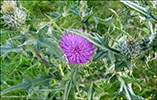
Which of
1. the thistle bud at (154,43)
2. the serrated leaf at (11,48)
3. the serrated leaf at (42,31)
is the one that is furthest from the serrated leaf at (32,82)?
the thistle bud at (154,43)

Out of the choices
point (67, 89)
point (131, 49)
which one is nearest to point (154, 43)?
point (131, 49)

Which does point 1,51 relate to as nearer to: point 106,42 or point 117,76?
point 106,42

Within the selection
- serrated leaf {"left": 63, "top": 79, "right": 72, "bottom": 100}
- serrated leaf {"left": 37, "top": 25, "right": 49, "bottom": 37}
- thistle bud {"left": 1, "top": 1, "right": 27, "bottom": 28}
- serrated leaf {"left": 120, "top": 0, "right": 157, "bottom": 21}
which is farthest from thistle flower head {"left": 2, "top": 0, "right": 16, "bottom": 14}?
serrated leaf {"left": 120, "top": 0, "right": 157, "bottom": 21}

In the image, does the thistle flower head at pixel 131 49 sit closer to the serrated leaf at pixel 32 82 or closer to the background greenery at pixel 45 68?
the serrated leaf at pixel 32 82

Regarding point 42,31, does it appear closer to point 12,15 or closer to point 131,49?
point 12,15

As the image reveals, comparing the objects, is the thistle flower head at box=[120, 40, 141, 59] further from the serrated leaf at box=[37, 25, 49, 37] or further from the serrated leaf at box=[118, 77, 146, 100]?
the serrated leaf at box=[37, 25, 49, 37]

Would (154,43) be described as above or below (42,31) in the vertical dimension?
below
